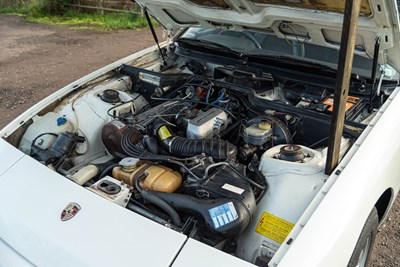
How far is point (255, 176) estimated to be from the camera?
193 cm

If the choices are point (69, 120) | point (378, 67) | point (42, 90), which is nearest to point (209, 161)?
point (69, 120)

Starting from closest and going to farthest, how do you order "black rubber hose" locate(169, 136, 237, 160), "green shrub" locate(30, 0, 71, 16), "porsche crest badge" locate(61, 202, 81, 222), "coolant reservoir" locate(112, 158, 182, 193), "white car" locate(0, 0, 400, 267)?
"white car" locate(0, 0, 400, 267) < "porsche crest badge" locate(61, 202, 81, 222) < "coolant reservoir" locate(112, 158, 182, 193) < "black rubber hose" locate(169, 136, 237, 160) < "green shrub" locate(30, 0, 71, 16)

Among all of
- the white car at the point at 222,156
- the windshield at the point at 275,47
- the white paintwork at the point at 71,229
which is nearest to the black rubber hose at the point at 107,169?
the white car at the point at 222,156

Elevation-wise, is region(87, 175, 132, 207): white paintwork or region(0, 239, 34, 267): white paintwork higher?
region(87, 175, 132, 207): white paintwork

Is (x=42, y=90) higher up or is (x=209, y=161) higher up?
(x=209, y=161)

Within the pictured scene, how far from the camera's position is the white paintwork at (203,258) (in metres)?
1.38

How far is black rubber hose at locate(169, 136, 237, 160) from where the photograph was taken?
77.6 inches

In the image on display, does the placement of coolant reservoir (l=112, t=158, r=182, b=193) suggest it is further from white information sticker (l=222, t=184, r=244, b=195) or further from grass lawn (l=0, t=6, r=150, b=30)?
grass lawn (l=0, t=6, r=150, b=30)

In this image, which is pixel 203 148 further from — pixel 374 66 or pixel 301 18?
pixel 374 66

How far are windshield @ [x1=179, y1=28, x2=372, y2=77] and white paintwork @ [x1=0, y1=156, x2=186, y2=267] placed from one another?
5.10 feet

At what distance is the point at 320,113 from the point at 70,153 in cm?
151

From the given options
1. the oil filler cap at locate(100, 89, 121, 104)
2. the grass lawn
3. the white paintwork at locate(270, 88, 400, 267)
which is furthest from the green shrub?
the white paintwork at locate(270, 88, 400, 267)

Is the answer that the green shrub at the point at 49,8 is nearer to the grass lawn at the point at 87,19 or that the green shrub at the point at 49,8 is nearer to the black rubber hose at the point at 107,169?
the grass lawn at the point at 87,19

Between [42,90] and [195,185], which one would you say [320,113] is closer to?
[195,185]
